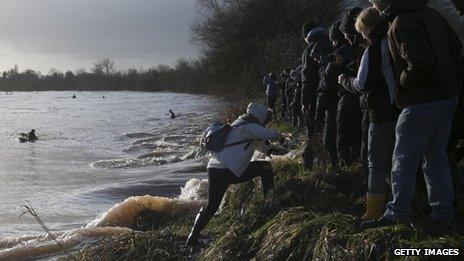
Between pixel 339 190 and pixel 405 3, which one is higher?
pixel 405 3

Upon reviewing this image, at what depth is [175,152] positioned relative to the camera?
19484 millimetres

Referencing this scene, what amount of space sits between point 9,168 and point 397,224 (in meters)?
16.1

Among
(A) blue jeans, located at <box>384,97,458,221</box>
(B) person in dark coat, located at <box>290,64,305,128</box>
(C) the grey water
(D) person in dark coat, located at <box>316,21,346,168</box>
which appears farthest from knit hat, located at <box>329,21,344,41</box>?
(B) person in dark coat, located at <box>290,64,305,128</box>

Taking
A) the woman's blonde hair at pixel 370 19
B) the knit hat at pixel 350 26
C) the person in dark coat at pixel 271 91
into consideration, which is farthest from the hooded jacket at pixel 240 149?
the person in dark coat at pixel 271 91

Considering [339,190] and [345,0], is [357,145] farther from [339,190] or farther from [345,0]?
[345,0]

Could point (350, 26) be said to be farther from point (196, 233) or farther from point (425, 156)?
point (196, 233)

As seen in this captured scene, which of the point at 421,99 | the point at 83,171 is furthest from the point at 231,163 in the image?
the point at 83,171

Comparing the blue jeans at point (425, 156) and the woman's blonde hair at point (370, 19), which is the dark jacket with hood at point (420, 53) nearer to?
the blue jeans at point (425, 156)

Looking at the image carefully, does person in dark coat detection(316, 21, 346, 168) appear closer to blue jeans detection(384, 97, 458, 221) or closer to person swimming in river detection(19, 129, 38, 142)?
blue jeans detection(384, 97, 458, 221)

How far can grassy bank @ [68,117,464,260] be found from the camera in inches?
174

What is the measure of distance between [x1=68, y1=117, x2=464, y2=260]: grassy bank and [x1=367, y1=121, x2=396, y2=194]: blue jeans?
1.35ft

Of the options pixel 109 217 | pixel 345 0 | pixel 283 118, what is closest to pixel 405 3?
pixel 109 217

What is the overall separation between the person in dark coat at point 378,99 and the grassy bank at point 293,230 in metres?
0.39

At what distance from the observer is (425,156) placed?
4668 millimetres
